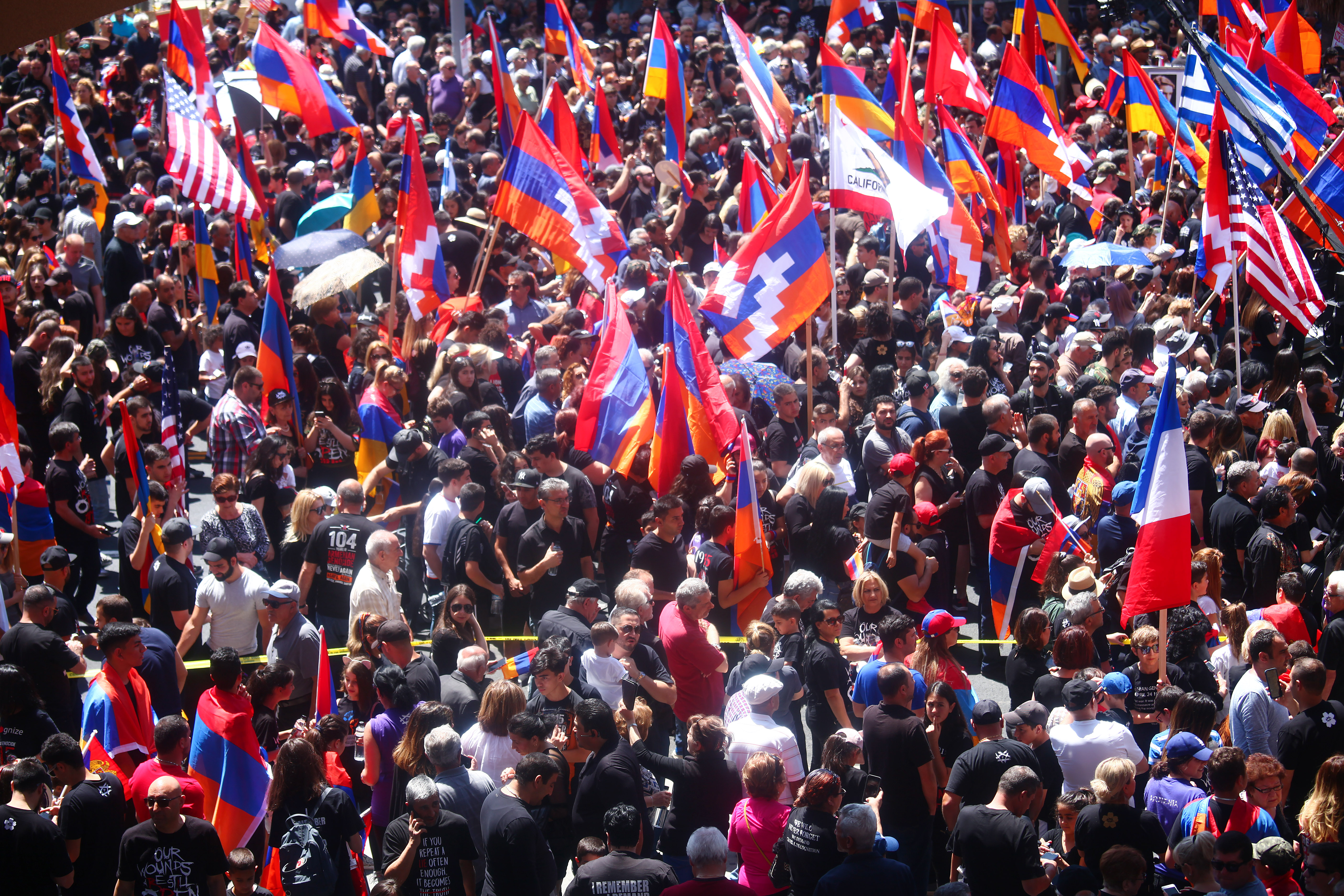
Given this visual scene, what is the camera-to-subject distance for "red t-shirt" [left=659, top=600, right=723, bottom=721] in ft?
25.4

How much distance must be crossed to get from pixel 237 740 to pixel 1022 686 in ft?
14.5

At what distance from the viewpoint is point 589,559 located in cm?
937

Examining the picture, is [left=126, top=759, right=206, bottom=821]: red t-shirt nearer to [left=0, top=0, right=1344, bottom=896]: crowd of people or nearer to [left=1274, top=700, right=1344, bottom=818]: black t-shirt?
[left=0, top=0, right=1344, bottom=896]: crowd of people

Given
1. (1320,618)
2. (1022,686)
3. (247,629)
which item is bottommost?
(1320,618)

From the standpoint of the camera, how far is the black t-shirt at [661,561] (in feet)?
28.7

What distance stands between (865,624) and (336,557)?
11.4 ft

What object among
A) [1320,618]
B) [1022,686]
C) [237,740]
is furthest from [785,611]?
[1320,618]

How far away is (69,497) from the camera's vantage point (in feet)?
33.1

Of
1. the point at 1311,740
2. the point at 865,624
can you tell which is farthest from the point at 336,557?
the point at 1311,740

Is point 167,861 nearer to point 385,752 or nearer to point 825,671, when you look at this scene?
point 385,752

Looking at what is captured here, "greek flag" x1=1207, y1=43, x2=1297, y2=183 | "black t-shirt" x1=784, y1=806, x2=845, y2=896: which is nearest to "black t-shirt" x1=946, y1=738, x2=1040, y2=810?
"black t-shirt" x1=784, y1=806, x2=845, y2=896

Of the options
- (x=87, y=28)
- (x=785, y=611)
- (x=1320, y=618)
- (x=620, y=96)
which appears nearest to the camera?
(x=785, y=611)

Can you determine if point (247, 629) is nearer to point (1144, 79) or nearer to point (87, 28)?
point (1144, 79)

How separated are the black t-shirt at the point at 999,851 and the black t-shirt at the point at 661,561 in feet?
9.92
